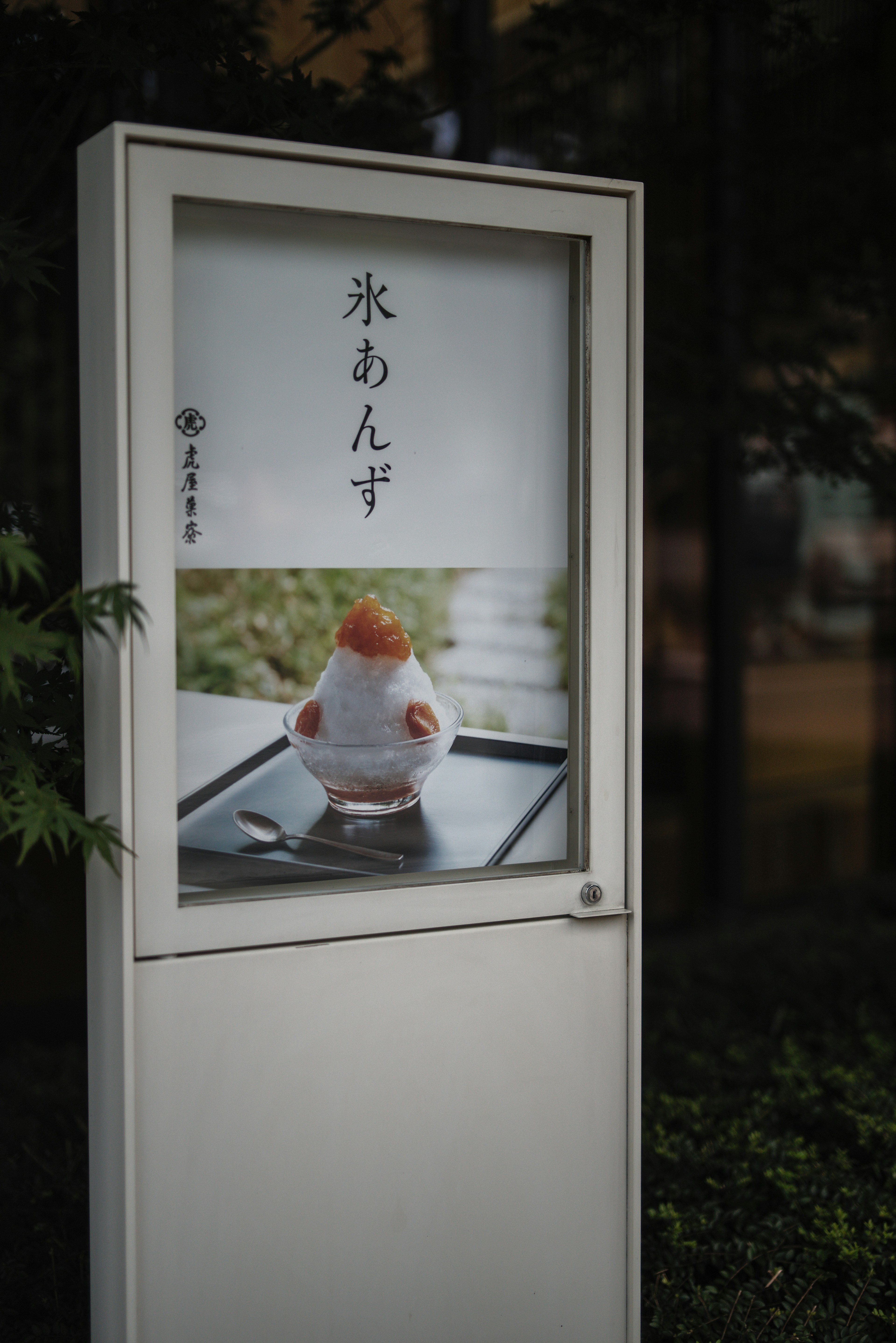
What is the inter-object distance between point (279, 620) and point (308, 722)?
76cm

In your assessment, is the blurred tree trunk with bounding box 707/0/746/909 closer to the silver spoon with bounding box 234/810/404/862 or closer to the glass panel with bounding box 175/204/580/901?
the glass panel with bounding box 175/204/580/901

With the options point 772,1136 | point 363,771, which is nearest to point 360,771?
point 363,771

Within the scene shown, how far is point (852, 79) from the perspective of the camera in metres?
4.52

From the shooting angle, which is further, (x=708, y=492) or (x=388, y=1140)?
(x=708, y=492)

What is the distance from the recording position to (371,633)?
6.25ft

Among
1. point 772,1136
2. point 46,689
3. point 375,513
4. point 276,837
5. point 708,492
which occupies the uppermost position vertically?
point 708,492

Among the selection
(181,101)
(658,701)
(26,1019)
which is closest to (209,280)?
(181,101)

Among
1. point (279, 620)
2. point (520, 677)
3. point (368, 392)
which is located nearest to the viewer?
point (368, 392)

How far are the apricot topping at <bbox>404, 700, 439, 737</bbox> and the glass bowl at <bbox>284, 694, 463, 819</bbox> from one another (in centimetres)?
1

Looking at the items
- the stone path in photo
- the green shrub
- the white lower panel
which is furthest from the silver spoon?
the green shrub

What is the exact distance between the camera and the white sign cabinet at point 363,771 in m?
1.70

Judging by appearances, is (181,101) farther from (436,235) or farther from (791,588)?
(791,588)

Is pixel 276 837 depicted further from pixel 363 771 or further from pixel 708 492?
pixel 708 492

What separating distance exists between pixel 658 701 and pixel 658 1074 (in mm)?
1760
